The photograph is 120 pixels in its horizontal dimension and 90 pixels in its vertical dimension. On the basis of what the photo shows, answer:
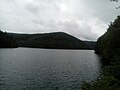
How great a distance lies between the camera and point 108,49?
74.9m

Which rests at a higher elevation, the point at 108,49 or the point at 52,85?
the point at 108,49

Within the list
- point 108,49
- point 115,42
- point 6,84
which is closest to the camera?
point 6,84

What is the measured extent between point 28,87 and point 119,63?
20.5m

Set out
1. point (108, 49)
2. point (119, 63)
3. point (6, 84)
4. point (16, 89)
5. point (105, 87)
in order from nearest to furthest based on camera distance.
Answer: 1. point (105, 87)
2. point (119, 63)
3. point (16, 89)
4. point (6, 84)
5. point (108, 49)

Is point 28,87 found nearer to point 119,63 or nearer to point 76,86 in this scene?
point 76,86

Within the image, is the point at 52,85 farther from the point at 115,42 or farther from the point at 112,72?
the point at 115,42

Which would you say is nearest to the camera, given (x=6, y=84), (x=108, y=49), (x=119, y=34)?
(x=6, y=84)

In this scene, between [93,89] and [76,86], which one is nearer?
[93,89]

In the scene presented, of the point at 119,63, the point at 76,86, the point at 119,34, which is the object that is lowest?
the point at 76,86

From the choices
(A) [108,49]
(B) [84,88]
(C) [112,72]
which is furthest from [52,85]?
(A) [108,49]

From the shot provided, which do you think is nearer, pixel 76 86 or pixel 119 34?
pixel 76 86

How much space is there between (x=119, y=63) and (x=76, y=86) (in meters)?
18.2

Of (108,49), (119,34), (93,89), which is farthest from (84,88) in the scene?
(108,49)

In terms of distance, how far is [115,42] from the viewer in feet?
230
